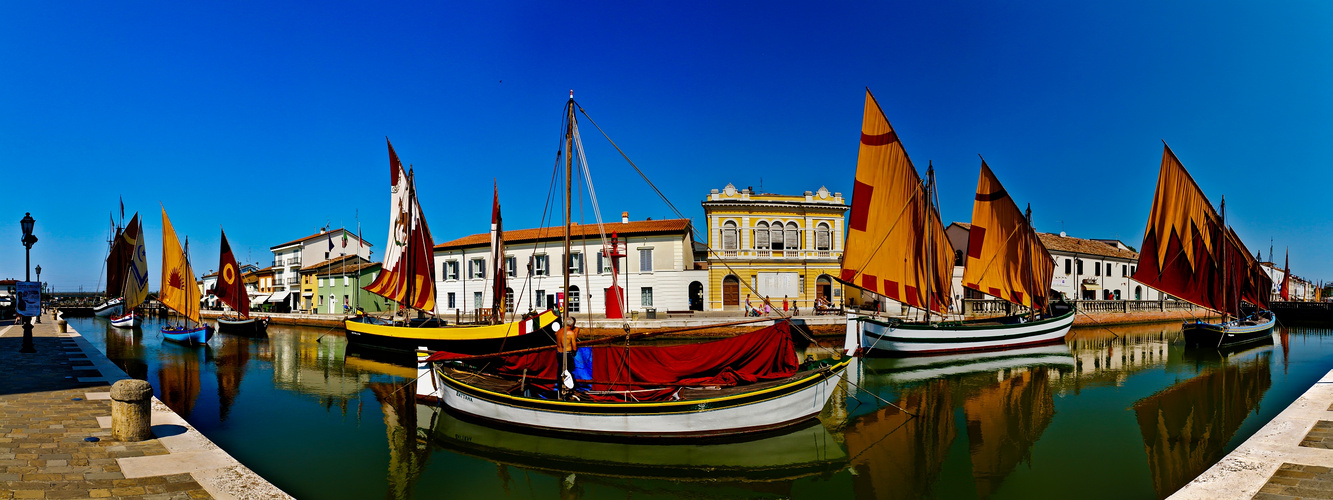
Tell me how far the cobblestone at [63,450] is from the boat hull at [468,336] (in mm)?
10844

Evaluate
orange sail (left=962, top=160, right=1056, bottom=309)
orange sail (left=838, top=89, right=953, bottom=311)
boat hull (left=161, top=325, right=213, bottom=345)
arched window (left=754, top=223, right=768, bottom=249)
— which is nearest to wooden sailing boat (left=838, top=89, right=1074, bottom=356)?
orange sail (left=838, top=89, right=953, bottom=311)

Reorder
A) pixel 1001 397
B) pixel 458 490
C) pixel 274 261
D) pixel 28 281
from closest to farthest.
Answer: pixel 458 490
pixel 1001 397
pixel 28 281
pixel 274 261

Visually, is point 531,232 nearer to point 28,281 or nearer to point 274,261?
point 28,281

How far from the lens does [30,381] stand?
1396 cm

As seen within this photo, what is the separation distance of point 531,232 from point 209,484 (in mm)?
37379

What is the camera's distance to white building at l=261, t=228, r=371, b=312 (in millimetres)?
59469

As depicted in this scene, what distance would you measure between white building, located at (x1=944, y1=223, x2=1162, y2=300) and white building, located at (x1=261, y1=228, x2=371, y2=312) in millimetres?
52698

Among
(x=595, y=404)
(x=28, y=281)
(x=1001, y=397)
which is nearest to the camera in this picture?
(x=595, y=404)

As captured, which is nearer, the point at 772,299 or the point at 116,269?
the point at 772,299

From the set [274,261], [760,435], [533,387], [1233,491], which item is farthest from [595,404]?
[274,261]

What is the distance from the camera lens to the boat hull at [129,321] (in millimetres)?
39156

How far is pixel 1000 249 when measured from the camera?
30391 mm

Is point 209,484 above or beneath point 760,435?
above

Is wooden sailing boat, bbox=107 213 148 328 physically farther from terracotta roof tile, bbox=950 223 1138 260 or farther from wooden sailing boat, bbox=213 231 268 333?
terracotta roof tile, bbox=950 223 1138 260
